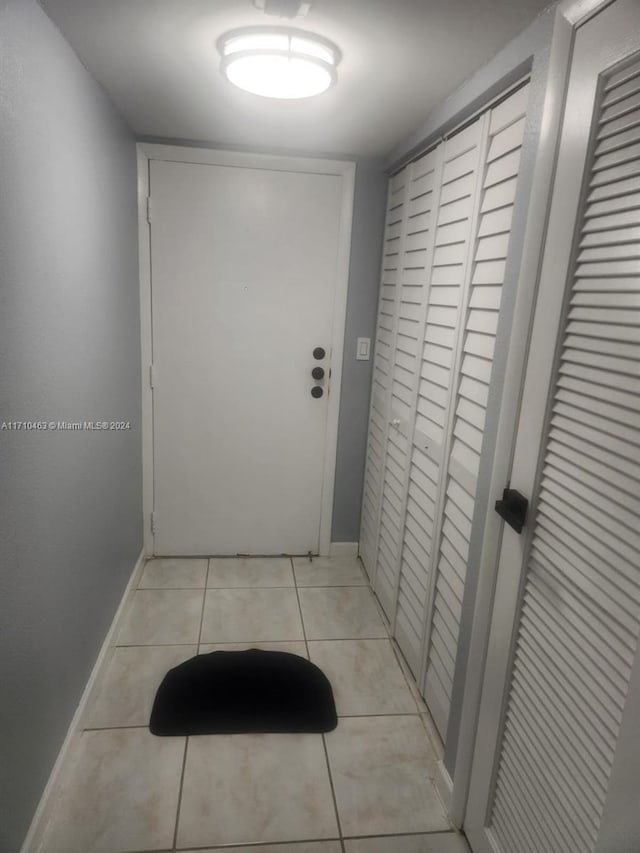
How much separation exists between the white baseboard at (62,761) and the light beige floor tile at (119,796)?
32 mm

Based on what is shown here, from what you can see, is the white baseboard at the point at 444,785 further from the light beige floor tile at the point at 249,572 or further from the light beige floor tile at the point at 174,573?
the light beige floor tile at the point at 174,573

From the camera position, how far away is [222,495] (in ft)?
9.68

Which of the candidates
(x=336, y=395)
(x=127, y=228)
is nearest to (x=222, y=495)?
(x=336, y=395)

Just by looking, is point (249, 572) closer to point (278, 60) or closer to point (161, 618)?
point (161, 618)

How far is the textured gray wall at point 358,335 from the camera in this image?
267cm

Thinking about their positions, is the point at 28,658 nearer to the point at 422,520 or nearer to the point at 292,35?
the point at 422,520

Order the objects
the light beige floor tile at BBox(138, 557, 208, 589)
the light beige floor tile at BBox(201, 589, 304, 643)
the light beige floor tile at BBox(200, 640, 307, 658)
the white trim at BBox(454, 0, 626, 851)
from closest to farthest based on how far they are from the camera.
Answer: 1. the white trim at BBox(454, 0, 626, 851)
2. the light beige floor tile at BBox(200, 640, 307, 658)
3. the light beige floor tile at BBox(201, 589, 304, 643)
4. the light beige floor tile at BBox(138, 557, 208, 589)

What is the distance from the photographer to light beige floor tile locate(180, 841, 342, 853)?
4.86ft

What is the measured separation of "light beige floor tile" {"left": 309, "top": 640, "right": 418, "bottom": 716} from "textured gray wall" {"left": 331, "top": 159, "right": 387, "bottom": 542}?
83 centimetres

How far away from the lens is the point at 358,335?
9.25 feet

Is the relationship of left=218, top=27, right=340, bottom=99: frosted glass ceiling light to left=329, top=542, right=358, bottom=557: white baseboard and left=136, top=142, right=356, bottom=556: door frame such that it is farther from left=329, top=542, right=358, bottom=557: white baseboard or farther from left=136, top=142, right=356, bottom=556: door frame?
left=329, top=542, right=358, bottom=557: white baseboard

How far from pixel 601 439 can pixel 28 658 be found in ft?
4.84

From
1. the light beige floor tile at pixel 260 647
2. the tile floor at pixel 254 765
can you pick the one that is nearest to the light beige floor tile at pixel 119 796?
the tile floor at pixel 254 765

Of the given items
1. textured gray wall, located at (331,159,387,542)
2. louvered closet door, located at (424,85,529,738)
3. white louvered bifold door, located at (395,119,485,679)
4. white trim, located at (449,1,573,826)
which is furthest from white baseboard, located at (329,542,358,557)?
white trim, located at (449,1,573,826)
